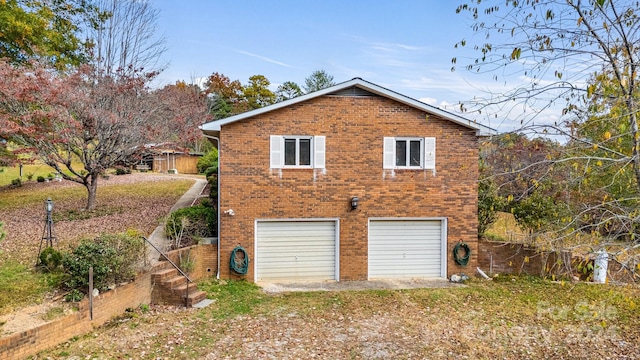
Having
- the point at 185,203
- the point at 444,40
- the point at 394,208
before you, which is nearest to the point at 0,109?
the point at 185,203

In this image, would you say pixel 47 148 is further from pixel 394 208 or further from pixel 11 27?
pixel 394 208

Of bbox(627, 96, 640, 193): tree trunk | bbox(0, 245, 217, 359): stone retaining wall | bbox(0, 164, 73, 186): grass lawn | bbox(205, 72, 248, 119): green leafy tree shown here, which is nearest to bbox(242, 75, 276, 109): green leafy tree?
bbox(205, 72, 248, 119): green leafy tree

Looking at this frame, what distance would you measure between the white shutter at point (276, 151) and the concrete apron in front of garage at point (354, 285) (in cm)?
367

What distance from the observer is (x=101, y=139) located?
51.6ft

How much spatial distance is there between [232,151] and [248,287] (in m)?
4.12

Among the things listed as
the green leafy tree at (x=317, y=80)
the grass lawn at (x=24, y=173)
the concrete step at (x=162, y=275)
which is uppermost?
the green leafy tree at (x=317, y=80)

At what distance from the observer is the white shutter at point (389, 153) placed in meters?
12.9

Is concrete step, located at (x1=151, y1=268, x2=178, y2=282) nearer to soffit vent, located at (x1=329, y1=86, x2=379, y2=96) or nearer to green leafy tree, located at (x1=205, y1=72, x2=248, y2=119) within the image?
soffit vent, located at (x1=329, y1=86, x2=379, y2=96)

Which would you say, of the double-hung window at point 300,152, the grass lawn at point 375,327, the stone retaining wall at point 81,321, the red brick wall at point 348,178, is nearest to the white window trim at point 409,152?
the red brick wall at point 348,178

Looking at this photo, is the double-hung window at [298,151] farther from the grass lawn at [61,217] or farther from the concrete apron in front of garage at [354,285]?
the grass lawn at [61,217]

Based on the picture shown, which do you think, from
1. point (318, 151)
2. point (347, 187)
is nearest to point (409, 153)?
point (347, 187)

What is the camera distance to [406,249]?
1329cm

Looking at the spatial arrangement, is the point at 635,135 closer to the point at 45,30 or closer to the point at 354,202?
the point at 354,202

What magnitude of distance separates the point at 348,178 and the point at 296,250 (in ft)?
9.41
